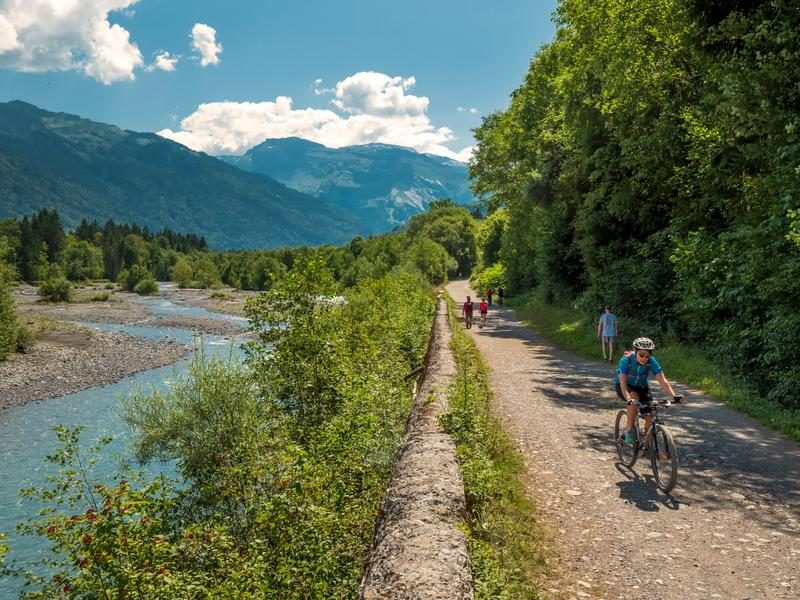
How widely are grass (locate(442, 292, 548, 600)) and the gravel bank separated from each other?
82.2ft

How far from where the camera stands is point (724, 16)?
14.2 meters

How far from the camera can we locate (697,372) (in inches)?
650

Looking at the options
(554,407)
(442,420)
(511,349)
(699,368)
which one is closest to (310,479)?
(442,420)

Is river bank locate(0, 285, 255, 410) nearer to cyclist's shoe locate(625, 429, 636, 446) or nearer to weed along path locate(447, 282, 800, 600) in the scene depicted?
weed along path locate(447, 282, 800, 600)

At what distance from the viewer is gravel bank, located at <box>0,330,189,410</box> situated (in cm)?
3525

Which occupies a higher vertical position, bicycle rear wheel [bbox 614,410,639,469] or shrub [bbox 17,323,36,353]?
bicycle rear wheel [bbox 614,410,639,469]

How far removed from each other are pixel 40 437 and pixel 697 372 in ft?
90.5

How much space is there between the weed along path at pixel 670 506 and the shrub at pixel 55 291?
351 feet

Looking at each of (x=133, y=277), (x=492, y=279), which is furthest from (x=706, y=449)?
(x=133, y=277)

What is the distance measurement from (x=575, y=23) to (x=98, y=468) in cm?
2590

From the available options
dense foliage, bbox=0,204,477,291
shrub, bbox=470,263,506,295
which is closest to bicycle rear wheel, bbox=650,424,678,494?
shrub, bbox=470,263,506,295

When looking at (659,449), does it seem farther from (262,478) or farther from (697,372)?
(697,372)

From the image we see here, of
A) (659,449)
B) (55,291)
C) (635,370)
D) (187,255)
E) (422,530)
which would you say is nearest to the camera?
(422,530)

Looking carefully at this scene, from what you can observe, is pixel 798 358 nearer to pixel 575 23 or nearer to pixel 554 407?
pixel 554 407
